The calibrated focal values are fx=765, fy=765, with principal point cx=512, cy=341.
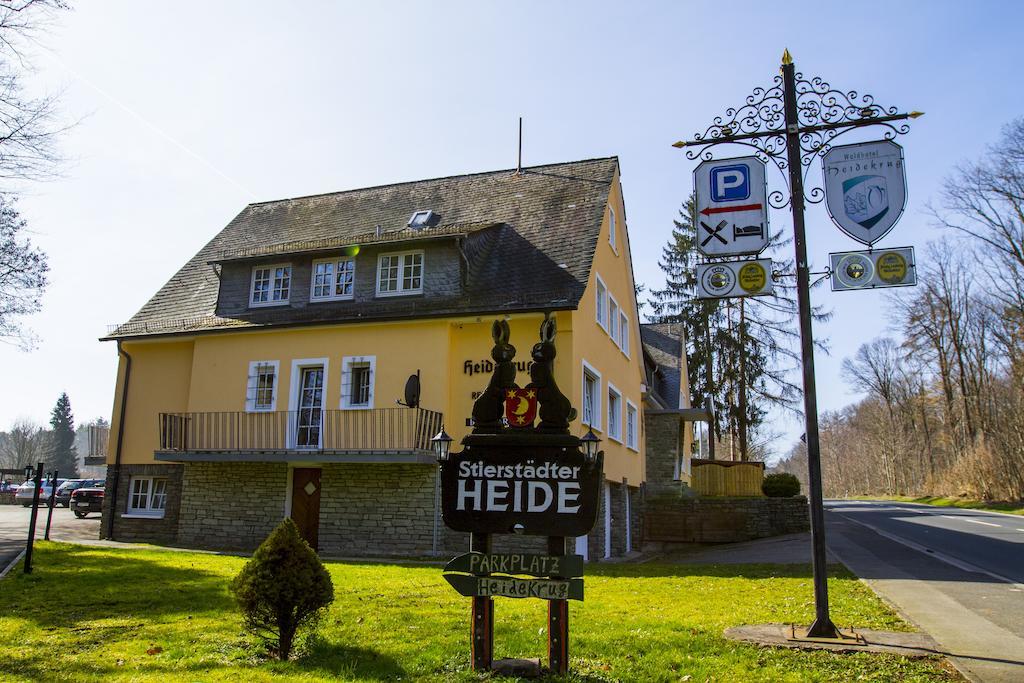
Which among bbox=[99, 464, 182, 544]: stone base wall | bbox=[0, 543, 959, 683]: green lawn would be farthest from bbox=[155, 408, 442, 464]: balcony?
bbox=[0, 543, 959, 683]: green lawn

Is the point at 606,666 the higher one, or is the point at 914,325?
the point at 914,325

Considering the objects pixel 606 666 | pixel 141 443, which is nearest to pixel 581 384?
pixel 606 666

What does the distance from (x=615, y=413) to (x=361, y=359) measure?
717 cm

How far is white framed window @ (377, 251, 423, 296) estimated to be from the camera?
719 inches

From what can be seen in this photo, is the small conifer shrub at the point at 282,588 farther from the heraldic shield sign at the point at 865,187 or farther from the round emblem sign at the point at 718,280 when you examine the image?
the heraldic shield sign at the point at 865,187

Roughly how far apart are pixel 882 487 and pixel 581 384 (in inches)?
2276

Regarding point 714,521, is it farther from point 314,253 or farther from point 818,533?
point 818,533

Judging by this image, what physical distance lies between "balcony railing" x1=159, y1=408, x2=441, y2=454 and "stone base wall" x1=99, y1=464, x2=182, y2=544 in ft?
5.38

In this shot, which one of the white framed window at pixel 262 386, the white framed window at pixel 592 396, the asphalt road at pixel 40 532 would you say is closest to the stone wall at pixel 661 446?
the white framed window at pixel 592 396

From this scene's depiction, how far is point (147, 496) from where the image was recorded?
2020cm

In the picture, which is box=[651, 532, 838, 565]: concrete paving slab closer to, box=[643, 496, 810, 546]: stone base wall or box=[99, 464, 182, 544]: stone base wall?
box=[643, 496, 810, 546]: stone base wall

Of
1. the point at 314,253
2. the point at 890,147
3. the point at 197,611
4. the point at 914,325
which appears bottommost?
the point at 197,611

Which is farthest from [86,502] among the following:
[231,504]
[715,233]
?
[715,233]

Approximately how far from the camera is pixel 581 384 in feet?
55.2
